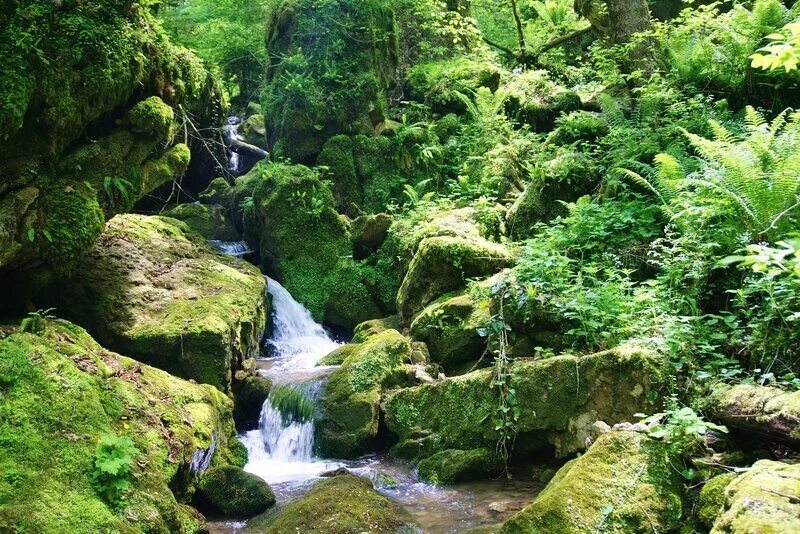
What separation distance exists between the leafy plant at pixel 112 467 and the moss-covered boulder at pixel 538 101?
10161 millimetres

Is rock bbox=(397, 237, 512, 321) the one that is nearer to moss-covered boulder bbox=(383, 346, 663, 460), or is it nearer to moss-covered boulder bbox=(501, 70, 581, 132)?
moss-covered boulder bbox=(383, 346, 663, 460)

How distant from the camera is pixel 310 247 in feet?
43.4

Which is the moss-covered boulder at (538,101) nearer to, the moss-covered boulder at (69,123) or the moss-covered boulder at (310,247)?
the moss-covered boulder at (310,247)

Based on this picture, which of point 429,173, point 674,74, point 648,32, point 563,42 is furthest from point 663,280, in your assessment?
point 563,42

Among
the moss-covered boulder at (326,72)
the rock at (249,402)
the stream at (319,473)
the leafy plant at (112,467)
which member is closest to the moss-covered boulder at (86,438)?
the leafy plant at (112,467)

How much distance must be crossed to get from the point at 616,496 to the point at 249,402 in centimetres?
566

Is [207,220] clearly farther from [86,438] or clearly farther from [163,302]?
[86,438]

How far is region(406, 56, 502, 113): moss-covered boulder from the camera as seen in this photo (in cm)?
1494

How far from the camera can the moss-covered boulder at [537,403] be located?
17.8 ft

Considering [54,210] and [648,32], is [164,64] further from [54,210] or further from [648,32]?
[648,32]

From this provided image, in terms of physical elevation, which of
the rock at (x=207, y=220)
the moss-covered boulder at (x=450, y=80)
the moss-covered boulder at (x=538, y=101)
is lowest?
the rock at (x=207, y=220)

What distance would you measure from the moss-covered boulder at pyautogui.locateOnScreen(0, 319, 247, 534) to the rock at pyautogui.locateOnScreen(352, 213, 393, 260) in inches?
282

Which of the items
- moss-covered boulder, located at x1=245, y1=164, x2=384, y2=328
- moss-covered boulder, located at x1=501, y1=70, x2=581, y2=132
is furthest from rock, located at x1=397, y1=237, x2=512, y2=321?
moss-covered boulder, located at x1=501, y1=70, x2=581, y2=132

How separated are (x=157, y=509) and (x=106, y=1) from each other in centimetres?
589
